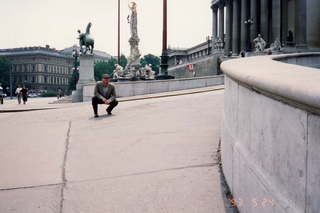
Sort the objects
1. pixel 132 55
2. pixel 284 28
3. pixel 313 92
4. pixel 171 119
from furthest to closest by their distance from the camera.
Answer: pixel 284 28, pixel 132 55, pixel 171 119, pixel 313 92

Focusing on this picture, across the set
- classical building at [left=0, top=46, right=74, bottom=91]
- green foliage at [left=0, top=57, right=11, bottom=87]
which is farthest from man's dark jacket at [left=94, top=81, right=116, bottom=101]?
classical building at [left=0, top=46, right=74, bottom=91]

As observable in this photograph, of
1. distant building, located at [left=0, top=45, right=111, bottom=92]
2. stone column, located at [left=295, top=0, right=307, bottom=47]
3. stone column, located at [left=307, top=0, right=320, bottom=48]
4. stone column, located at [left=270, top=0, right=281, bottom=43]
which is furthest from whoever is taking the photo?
distant building, located at [left=0, top=45, right=111, bottom=92]

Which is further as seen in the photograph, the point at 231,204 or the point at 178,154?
the point at 178,154

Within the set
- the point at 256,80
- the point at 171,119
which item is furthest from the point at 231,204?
the point at 171,119

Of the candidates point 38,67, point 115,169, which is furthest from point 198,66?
point 38,67

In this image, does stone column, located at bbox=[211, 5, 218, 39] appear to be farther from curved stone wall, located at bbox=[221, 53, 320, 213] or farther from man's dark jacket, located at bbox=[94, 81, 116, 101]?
curved stone wall, located at bbox=[221, 53, 320, 213]

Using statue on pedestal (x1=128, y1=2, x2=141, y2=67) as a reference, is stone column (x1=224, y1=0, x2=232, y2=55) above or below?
above

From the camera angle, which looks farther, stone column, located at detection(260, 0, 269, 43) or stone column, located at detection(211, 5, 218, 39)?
stone column, located at detection(211, 5, 218, 39)

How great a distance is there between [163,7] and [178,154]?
21.1 m

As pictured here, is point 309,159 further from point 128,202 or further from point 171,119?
point 171,119

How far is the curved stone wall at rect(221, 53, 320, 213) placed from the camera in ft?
6.01

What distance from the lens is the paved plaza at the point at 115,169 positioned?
3.84m

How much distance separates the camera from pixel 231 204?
3.58 m

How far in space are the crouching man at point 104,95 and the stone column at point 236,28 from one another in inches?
1954
